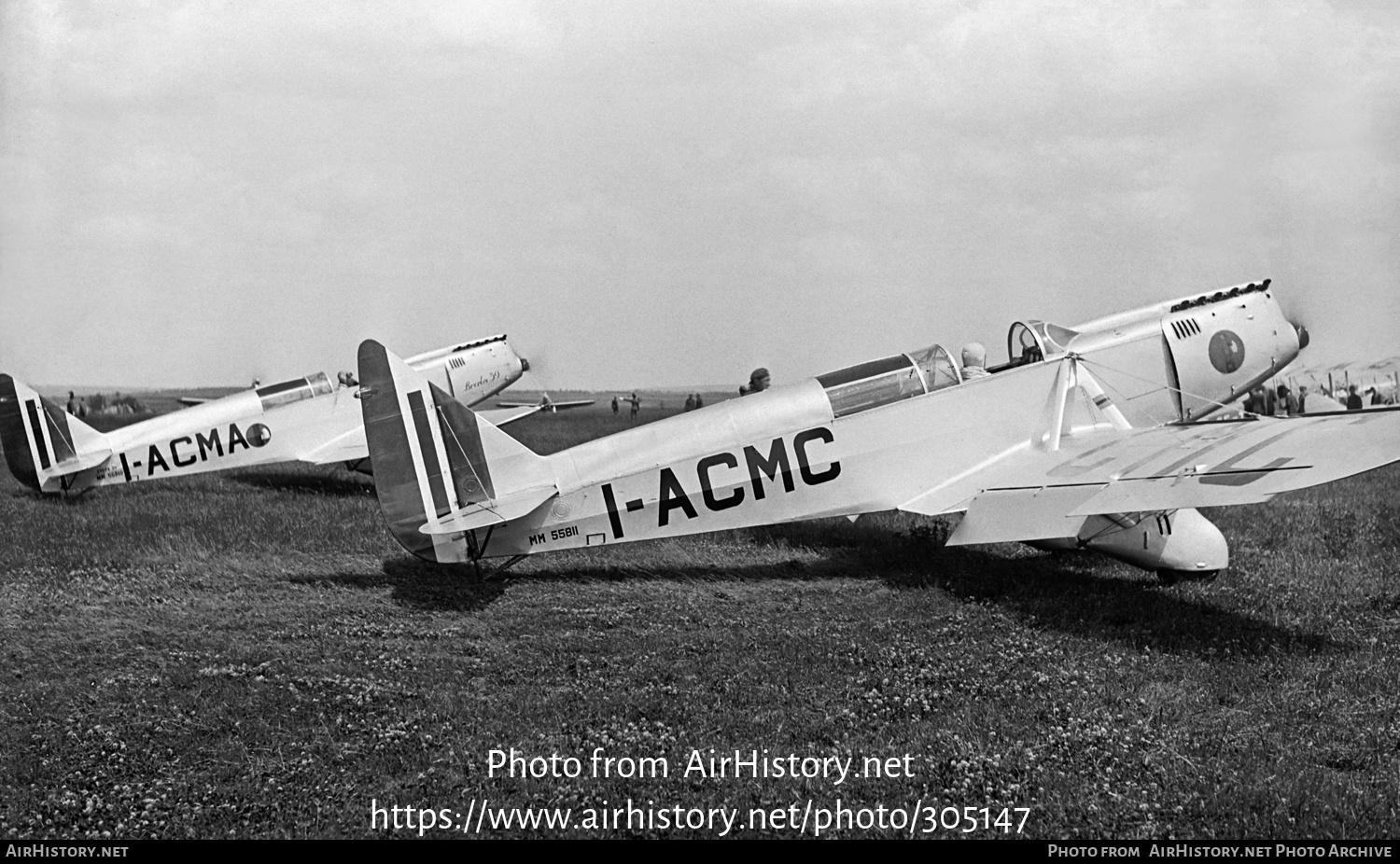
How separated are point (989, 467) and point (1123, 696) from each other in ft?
10.5

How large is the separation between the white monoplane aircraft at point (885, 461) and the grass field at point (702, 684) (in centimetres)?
52

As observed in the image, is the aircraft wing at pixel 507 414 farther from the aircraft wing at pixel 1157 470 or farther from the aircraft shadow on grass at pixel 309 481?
the aircraft wing at pixel 1157 470

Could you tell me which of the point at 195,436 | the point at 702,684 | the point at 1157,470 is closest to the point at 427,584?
the point at 702,684

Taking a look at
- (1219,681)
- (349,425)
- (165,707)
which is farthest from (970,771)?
(349,425)

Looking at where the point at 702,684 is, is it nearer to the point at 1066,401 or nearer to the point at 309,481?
the point at 1066,401

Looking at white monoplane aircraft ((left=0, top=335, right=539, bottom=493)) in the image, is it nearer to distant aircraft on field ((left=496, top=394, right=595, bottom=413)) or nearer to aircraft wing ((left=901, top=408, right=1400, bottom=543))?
→ distant aircraft on field ((left=496, top=394, right=595, bottom=413))

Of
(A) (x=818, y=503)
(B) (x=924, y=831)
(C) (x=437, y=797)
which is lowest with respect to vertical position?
(B) (x=924, y=831)

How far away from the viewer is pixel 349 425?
16281 mm

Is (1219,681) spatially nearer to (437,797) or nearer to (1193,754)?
(1193,754)

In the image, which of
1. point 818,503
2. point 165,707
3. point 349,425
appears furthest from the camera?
point 349,425

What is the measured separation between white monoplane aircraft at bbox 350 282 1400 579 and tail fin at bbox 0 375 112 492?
9.01 metres

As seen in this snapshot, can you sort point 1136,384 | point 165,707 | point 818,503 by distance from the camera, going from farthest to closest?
point 1136,384
point 818,503
point 165,707

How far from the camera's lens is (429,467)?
7.54 meters

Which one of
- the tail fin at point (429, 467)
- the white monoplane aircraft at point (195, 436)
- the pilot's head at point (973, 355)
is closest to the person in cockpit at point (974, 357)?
the pilot's head at point (973, 355)
